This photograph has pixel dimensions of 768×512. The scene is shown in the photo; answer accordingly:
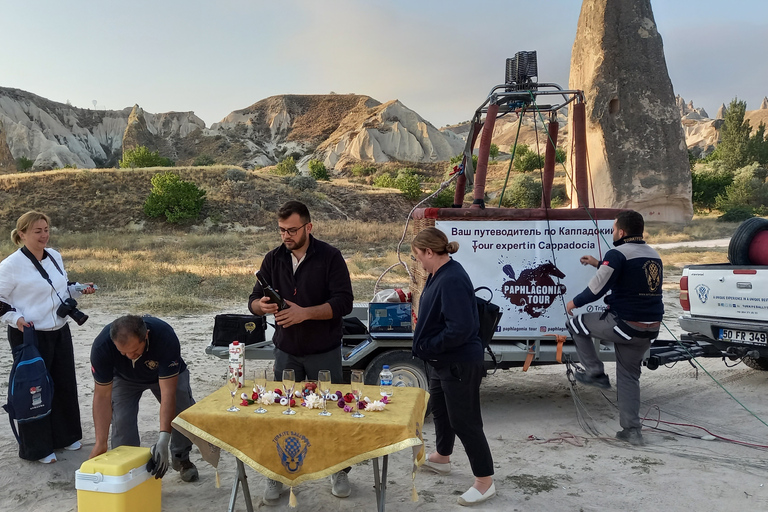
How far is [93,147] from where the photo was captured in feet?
367

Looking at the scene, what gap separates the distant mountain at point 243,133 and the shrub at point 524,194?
4286cm

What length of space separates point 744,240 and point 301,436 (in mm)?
5731

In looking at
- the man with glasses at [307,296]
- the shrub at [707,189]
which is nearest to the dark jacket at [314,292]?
the man with glasses at [307,296]

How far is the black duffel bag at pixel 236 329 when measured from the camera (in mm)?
6535

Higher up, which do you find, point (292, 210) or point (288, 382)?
point (292, 210)

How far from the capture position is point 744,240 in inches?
263

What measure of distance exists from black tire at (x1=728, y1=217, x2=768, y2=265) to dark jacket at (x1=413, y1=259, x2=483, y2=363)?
13.9 ft

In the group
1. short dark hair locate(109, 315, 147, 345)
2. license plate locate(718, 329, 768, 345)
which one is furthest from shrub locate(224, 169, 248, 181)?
short dark hair locate(109, 315, 147, 345)

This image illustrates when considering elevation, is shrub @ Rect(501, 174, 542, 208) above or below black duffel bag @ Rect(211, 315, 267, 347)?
above

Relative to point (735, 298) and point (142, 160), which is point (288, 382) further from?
point (142, 160)

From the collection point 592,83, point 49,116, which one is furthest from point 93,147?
point 592,83

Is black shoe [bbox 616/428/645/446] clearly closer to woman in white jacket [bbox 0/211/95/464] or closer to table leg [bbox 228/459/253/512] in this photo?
table leg [bbox 228/459/253/512]

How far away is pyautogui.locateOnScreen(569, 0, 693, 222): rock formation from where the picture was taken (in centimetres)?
A: 2598

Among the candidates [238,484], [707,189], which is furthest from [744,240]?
[707,189]
